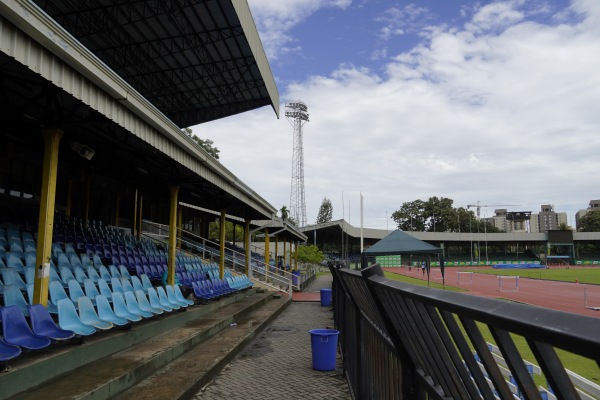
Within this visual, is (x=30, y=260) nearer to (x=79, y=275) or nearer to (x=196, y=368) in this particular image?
(x=79, y=275)

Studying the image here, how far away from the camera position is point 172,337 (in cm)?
830

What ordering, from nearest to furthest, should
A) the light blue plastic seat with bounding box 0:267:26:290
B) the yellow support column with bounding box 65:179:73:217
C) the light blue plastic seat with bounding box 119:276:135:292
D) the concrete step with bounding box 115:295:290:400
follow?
the concrete step with bounding box 115:295:290:400, the light blue plastic seat with bounding box 0:267:26:290, the light blue plastic seat with bounding box 119:276:135:292, the yellow support column with bounding box 65:179:73:217

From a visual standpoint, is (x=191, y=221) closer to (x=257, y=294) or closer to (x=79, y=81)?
(x=257, y=294)

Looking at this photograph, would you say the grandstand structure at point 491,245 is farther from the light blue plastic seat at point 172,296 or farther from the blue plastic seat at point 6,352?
the blue plastic seat at point 6,352

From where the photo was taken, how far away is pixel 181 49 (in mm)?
18453

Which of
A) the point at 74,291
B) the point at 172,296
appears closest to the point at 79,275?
the point at 74,291

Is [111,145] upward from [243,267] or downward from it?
upward

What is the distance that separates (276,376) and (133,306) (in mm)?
2909

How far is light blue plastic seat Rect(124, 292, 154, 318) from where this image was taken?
7708 millimetres

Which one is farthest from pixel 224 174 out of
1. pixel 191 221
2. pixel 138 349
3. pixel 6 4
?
pixel 191 221

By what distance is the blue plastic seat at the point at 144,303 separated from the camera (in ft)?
27.0

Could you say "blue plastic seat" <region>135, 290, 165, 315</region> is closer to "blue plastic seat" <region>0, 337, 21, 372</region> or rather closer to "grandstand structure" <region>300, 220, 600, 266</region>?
Result: "blue plastic seat" <region>0, 337, 21, 372</region>

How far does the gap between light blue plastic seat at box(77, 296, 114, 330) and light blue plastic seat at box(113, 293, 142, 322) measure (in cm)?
62

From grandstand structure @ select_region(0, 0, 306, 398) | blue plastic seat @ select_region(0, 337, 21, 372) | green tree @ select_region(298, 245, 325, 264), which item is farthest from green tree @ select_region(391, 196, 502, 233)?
blue plastic seat @ select_region(0, 337, 21, 372)
